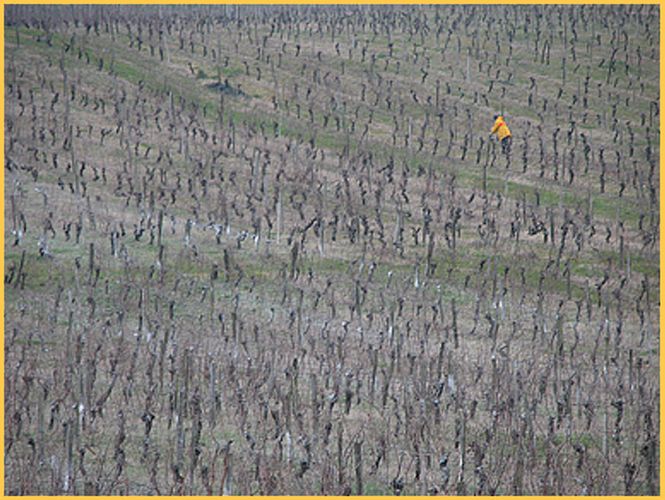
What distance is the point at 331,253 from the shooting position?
19.3 m

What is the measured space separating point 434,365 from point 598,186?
10.8 m

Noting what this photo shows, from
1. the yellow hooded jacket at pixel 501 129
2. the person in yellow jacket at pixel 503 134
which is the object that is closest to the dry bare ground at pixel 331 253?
the person in yellow jacket at pixel 503 134

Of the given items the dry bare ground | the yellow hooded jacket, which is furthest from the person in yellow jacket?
the dry bare ground

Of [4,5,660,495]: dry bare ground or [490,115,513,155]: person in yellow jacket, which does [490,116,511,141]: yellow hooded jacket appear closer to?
[490,115,513,155]: person in yellow jacket

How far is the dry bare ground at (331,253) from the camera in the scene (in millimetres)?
11633

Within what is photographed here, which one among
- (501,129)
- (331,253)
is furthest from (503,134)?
(331,253)

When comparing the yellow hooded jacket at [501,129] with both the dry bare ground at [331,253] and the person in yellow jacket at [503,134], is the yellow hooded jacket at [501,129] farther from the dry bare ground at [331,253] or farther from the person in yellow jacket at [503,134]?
the dry bare ground at [331,253]

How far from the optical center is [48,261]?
18000 mm

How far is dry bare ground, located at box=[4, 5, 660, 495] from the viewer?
1163 centimetres

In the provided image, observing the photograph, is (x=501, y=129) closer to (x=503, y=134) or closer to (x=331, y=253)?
(x=503, y=134)

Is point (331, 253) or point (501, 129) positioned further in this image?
Result: point (501, 129)

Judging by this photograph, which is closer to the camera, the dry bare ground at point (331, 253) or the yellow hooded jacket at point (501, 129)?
the dry bare ground at point (331, 253)

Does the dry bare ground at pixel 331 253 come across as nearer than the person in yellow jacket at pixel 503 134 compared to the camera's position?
Yes

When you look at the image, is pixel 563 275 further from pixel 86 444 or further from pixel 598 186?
pixel 86 444
